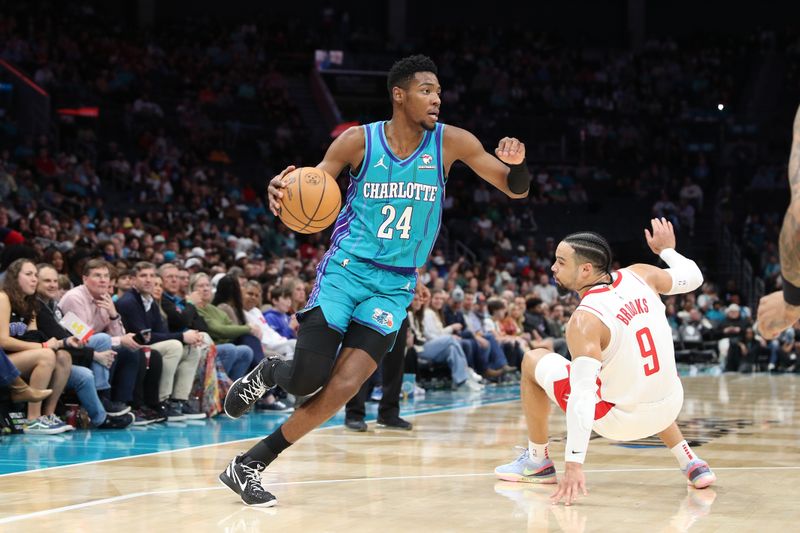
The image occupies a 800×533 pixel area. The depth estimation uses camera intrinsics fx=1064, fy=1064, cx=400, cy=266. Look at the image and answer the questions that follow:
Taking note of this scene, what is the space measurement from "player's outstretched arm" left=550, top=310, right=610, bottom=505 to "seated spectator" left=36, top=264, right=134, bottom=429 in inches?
174

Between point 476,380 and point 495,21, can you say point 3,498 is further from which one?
point 495,21

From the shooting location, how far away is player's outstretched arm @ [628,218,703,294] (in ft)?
17.6

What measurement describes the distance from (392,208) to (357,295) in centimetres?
45

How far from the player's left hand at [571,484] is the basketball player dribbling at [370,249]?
3.35 feet

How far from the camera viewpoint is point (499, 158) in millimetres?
5211

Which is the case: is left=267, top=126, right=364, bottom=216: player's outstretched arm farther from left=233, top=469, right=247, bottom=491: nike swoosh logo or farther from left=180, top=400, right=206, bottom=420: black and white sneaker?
left=180, top=400, right=206, bottom=420: black and white sneaker

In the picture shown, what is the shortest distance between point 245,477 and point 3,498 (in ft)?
3.79

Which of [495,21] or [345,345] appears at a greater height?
[495,21]

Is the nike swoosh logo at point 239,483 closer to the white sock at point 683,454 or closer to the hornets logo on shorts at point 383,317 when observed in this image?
the hornets logo on shorts at point 383,317

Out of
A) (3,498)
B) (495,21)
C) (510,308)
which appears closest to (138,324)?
(3,498)

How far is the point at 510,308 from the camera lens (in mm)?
15398

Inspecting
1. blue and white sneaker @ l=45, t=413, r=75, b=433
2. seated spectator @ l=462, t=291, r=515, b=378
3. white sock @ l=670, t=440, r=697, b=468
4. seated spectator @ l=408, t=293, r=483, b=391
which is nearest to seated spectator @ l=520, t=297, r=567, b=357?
seated spectator @ l=462, t=291, r=515, b=378

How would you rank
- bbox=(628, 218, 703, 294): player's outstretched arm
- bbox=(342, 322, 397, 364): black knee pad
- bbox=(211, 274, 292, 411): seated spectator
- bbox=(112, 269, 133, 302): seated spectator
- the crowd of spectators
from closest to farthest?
bbox=(342, 322, 397, 364): black knee pad
bbox=(628, 218, 703, 294): player's outstretched arm
the crowd of spectators
bbox=(112, 269, 133, 302): seated spectator
bbox=(211, 274, 292, 411): seated spectator

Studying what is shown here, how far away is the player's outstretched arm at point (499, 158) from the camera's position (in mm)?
5004
